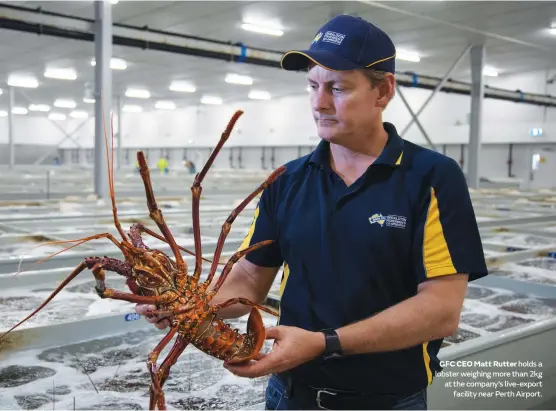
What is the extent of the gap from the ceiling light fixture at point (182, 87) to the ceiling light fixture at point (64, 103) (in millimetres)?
6483

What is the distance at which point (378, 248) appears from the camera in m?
1.31

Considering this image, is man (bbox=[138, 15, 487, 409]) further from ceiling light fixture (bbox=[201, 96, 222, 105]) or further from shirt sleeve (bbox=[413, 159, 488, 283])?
ceiling light fixture (bbox=[201, 96, 222, 105])

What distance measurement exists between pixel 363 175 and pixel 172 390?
2.16 metres

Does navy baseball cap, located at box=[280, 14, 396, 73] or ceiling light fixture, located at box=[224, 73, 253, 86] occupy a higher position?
ceiling light fixture, located at box=[224, 73, 253, 86]

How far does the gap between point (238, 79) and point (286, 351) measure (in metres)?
17.6

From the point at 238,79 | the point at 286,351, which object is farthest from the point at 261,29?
the point at 286,351

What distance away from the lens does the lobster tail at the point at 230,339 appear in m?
1.34

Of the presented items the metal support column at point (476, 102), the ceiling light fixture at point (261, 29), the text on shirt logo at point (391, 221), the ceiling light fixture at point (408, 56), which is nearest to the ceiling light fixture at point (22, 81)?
the ceiling light fixture at point (261, 29)

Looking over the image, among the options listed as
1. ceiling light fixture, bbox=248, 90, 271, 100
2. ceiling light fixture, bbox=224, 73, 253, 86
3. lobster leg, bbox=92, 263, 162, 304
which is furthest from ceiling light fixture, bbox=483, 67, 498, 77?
lobster leg, bbox=92, 263, 162, 304

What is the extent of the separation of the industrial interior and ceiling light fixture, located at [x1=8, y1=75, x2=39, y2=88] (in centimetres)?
10

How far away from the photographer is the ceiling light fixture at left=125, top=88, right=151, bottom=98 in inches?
854

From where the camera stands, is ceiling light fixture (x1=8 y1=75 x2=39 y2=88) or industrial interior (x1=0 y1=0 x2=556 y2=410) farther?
Result: ceiling light fixture (x1=8 y1=75 x2=39 y2=88)

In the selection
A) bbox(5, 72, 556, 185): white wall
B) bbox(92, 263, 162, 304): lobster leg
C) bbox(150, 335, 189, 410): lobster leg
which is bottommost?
bbox(150, 335, 189, 410): lobster leg

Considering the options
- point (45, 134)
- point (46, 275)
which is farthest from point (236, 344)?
point (45, 134)
